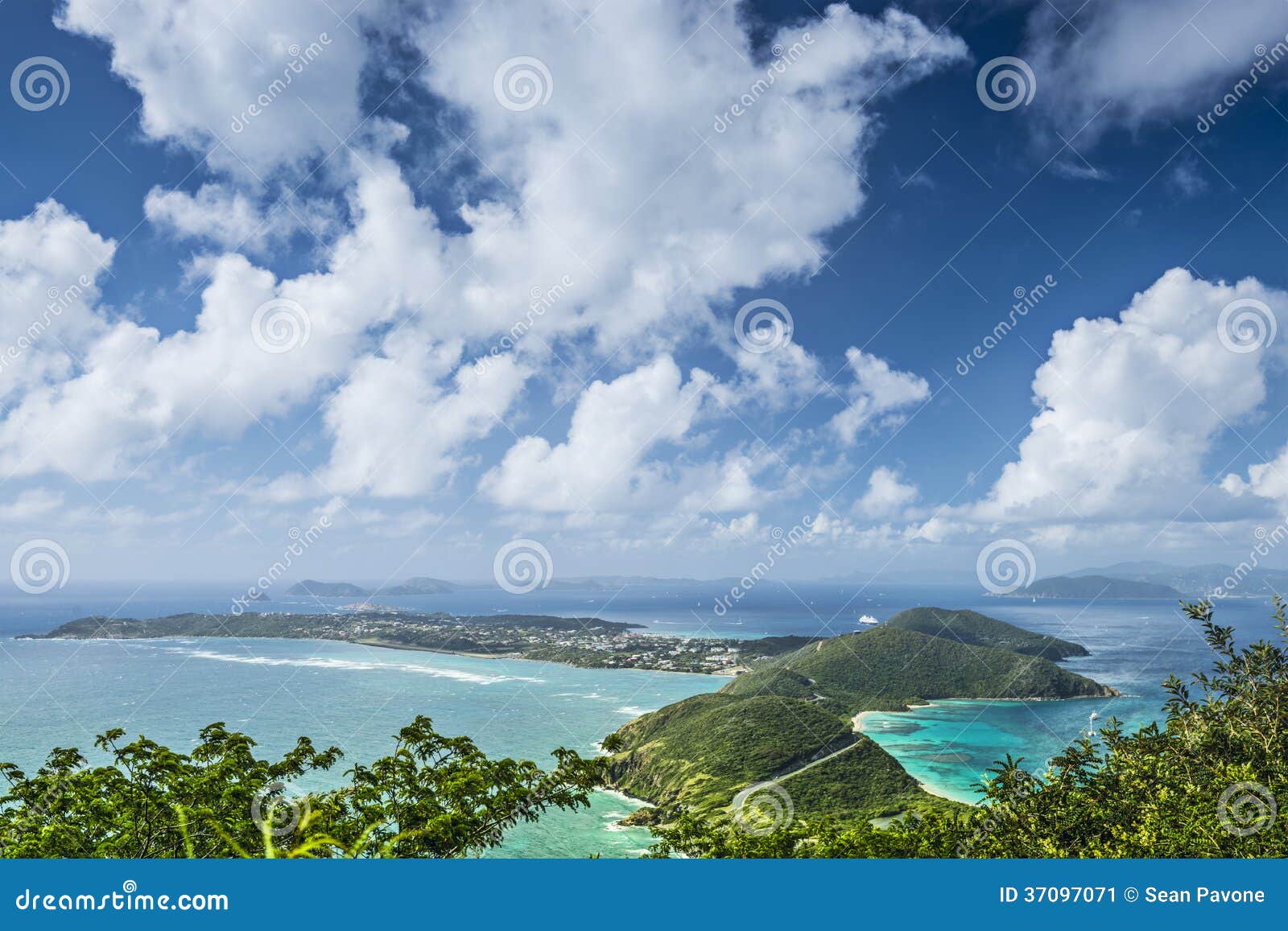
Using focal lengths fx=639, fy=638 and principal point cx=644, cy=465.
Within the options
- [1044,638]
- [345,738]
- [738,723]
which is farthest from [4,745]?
[1044,638]

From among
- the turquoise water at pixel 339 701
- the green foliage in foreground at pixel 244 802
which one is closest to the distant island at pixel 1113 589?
the turquoise water at pixel 339 701

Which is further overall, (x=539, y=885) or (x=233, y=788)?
(x=233, y=788)

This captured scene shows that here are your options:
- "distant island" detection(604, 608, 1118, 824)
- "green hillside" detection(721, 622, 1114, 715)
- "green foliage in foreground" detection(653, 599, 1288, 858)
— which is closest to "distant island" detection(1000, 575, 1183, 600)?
"green hillside" detection(721, 622, 1114, 715)

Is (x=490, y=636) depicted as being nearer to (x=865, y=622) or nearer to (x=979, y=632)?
(x=865, y=622)

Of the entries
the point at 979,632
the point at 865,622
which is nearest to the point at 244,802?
the point at 979,632

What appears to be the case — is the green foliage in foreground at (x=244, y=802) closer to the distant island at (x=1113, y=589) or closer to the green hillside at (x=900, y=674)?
the green hillside at (x=900, y=674)

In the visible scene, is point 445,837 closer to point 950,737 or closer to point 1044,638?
point 950,737
